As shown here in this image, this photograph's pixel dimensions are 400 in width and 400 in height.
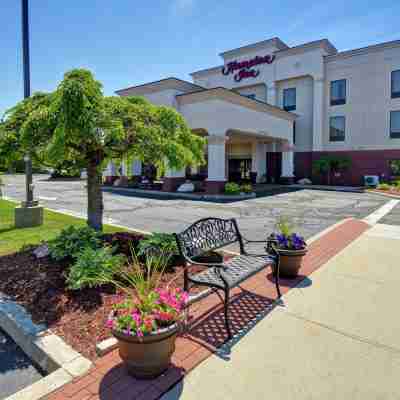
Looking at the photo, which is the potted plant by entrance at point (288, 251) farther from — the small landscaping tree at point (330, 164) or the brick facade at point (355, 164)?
the brick facade at point (355, 164)

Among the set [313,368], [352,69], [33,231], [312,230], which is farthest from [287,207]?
[352,69]

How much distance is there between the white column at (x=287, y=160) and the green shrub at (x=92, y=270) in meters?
25.9

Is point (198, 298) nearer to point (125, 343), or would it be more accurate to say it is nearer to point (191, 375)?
point (191, 375)

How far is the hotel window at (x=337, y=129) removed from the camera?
29.5 m

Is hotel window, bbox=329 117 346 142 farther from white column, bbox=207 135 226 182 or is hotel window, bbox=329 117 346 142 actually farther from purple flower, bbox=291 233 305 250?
purple flower, bbox=291 233 305 250

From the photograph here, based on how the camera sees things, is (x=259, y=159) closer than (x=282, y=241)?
No

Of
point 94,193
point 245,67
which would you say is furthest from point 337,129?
point 94,193

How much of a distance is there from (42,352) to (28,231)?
603 cm

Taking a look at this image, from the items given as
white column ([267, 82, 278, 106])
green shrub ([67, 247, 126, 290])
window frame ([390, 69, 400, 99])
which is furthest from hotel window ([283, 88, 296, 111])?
green shrub ([67, 247, 126, 290])

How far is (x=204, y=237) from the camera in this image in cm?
482

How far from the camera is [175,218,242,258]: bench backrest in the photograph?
14.4ft

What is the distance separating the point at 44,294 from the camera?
4215 millimetres

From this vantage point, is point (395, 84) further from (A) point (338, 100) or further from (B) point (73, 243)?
(B) point (73, 243)

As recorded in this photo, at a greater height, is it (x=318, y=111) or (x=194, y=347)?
(x=318, y=111)
